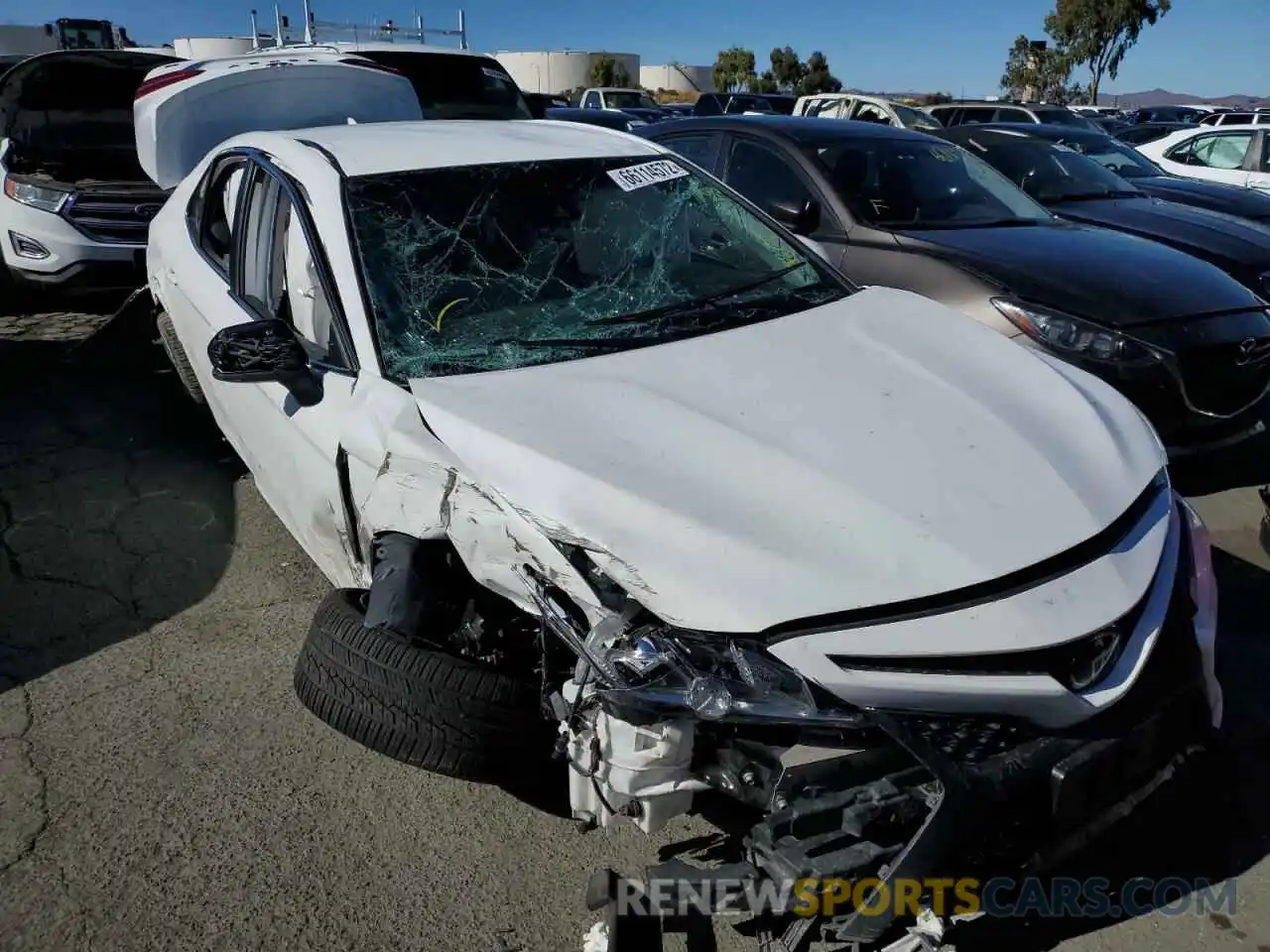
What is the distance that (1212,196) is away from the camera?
850 centimetres

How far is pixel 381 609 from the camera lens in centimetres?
240

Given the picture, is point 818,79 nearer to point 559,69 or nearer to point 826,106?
point 559,69

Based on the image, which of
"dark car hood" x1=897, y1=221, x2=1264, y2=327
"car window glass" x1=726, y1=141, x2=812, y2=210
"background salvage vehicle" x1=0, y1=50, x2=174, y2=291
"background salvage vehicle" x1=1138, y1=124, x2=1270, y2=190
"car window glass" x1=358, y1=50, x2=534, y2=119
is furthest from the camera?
"background salvage vehicle" x1=1138, y1=124, x2=1270, y2=190

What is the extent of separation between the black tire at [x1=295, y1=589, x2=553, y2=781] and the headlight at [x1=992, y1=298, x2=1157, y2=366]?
10.3 feet

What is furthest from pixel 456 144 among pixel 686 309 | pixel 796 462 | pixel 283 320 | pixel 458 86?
pixel 458 86

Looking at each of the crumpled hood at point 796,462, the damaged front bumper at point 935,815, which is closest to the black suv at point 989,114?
the crumpled hood at point 796,462

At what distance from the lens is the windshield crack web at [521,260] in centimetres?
274

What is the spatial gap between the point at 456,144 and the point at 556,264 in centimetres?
64

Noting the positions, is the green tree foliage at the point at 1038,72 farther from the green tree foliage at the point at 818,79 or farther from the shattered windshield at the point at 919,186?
the shattered windshield at the point at 919,186

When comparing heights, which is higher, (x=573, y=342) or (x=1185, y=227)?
(x=573, y=342)

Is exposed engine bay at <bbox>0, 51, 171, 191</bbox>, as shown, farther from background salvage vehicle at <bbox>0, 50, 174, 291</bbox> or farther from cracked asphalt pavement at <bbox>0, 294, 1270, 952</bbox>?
cracked asphalt pavement at <bbox>0, 294, 1270, 952</bbox>

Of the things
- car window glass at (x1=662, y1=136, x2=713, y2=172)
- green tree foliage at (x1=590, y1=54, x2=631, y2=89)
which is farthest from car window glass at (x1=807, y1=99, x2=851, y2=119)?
green tree foliage at (x1=590, y1=54, x2=631, y2=89)

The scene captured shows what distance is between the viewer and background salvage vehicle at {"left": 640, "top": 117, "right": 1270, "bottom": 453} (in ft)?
14.2

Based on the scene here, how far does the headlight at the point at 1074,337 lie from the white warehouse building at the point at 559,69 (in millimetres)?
57992
